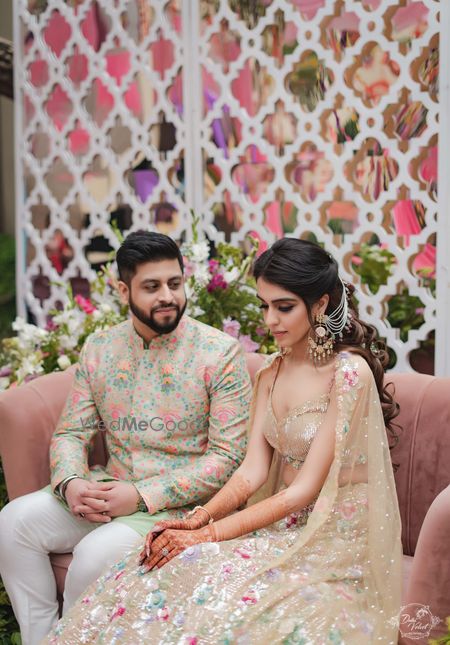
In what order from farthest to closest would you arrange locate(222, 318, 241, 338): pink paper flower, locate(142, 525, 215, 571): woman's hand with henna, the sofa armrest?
locate(222, 318, 241, 338): pink paper flower < the sofa armrest < locate(142, 525, 215, 571): woman's hand with henna

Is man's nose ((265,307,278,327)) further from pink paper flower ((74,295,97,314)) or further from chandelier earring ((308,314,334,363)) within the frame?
pink paper flower ((74,295,97,314))

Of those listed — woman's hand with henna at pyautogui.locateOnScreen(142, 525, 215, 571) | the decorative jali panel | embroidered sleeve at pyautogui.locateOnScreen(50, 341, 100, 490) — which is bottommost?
woman's hand with henna at pyautogui.locateOnScreen(142, 525, 215, 571)

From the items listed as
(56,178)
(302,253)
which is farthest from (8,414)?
(56,178)

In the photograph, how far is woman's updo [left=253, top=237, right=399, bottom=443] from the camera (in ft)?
9.50

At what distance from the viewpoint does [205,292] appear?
436 cm

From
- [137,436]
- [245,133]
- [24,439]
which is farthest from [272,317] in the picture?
[245,133]

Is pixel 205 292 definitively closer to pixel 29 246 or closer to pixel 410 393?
pixel 410 393

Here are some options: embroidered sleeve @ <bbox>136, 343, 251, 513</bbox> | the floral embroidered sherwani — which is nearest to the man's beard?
the floral embroidered sherwani

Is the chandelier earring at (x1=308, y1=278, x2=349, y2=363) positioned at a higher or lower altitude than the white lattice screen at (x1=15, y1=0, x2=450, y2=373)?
lower

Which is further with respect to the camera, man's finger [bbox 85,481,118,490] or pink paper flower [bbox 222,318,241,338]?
pink paper flower [bbox 222,318,241,338]

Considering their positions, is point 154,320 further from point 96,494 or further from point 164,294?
point 96,494

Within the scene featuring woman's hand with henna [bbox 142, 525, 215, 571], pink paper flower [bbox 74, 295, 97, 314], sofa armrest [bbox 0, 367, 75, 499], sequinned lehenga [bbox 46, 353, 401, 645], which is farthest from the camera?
pink paper flower [bbox 74, 295, 97, 314]

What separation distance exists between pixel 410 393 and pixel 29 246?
10.3 ft

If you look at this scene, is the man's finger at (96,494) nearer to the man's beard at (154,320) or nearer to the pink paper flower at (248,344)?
the man's beard at (154,320)
